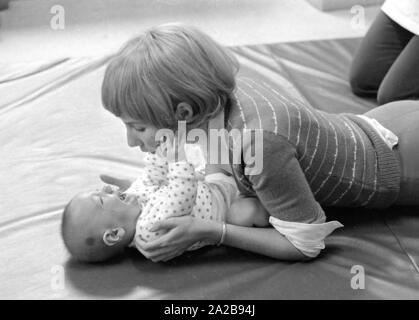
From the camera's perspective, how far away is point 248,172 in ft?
3.92

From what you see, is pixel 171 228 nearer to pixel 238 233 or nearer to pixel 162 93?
pixel 238 233

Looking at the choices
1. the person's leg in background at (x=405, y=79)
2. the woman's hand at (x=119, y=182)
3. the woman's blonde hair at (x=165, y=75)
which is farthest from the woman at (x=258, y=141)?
the person's leg in background at (x=405, y=79)

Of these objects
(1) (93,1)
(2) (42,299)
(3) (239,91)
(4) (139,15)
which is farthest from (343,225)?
(1) (93,1)

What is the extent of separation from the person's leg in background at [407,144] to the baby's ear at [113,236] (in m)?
0.68

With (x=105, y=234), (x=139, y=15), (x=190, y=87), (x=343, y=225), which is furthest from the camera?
(x=139, y=15)

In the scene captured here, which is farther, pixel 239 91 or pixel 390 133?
pixel 390 133

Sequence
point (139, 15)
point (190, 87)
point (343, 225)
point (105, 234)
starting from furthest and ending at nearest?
point (139, 15)
point (343, 225)
point (105, 234)
point (190, 87)

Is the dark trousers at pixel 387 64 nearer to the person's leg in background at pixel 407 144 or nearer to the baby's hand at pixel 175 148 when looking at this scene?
the person's leg in background at pixel 407 144

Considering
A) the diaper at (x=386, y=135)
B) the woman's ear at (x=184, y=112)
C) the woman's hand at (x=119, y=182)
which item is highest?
the woman's ear at (x=184, y=112)

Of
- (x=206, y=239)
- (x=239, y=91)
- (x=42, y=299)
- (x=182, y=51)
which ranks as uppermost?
(x=182, y=51)

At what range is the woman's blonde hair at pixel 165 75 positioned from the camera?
1123 millimetres

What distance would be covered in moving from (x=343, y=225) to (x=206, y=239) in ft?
1.14

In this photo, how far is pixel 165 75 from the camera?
1121 mm

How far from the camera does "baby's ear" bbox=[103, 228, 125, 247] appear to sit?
1.24 meters
